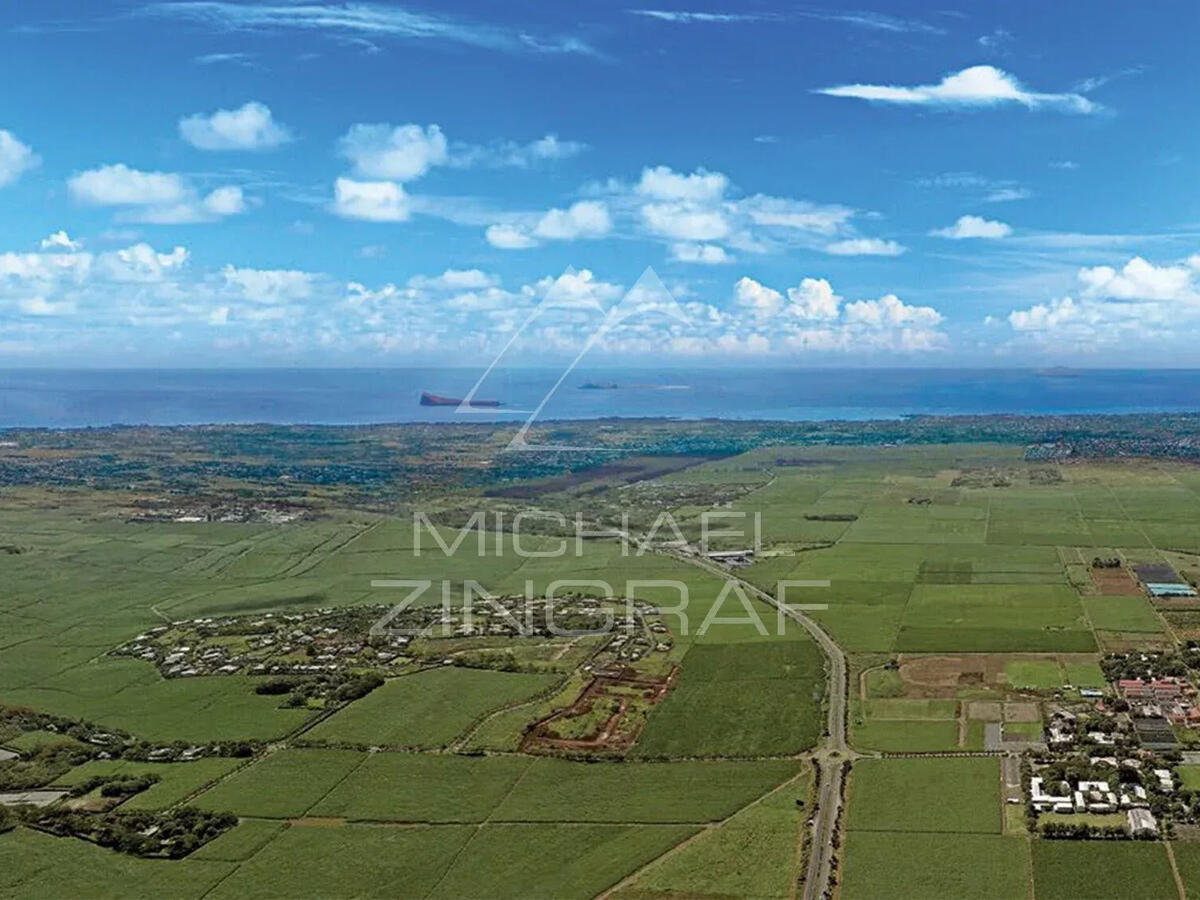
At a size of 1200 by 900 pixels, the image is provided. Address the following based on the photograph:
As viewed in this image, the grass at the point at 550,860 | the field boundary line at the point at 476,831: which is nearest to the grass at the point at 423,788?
the field boundary line at the point at 476,831

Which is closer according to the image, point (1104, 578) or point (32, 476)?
point (1104, 578)

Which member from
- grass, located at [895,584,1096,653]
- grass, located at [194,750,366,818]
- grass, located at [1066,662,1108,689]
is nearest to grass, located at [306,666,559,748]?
grass, located at [194,750,366,818]

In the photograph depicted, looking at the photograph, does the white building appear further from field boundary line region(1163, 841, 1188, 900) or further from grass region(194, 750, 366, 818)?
grass region(194, 750, 366, 818)

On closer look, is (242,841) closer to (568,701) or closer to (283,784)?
(283,784)

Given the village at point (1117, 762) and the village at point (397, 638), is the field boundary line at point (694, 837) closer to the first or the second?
the village at point (1117, 762)

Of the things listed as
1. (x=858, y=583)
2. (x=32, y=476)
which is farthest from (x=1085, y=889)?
(x=32, y=476)

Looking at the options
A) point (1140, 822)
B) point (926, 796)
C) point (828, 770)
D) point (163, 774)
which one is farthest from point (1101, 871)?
point (163, 774)

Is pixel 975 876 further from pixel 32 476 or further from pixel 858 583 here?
pixel 32 476
